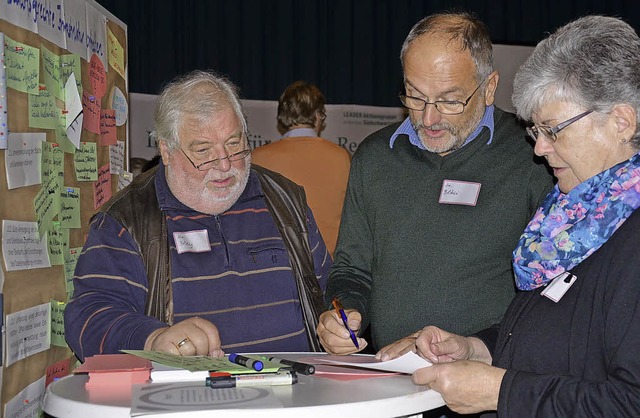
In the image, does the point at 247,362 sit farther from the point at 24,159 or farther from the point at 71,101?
the point at 71,101

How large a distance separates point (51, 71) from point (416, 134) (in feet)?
4.00

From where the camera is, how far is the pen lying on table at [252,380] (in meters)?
1.67

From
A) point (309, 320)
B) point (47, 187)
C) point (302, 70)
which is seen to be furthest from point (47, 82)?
point (302, 70)

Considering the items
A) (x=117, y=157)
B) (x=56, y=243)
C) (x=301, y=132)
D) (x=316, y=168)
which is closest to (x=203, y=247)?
(x=56, y=243)

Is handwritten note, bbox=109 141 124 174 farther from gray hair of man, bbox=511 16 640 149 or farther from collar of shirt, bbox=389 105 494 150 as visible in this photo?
gray hair of man, bbox=511 16 640 149

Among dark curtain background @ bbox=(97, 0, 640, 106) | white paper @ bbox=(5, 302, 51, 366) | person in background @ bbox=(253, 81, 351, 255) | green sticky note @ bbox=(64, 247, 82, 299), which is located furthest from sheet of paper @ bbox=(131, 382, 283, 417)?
dark curtain background @ bbox=(97, 0, 640, 106)

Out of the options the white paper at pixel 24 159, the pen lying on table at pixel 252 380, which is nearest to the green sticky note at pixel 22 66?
the white paper at pixel 24 159

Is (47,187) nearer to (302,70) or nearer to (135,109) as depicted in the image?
(135,109)

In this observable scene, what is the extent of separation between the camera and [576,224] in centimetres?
167

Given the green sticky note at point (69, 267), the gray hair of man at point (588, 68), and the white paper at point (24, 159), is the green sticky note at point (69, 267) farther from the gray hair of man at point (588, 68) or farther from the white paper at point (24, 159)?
the gray hair of man at point (588, 68)

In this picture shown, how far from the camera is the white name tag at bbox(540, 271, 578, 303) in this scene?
168 centimetres

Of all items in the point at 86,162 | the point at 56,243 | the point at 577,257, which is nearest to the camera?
the point at 577,257

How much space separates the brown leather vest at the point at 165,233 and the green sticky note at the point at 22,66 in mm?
431

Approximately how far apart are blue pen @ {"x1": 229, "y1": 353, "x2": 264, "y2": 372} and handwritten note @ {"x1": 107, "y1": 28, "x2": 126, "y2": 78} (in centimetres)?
188
